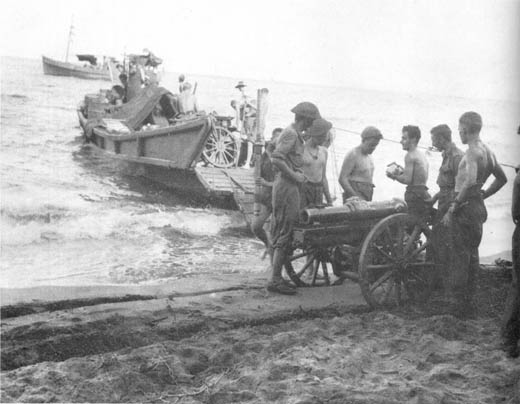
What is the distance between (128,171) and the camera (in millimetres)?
16562

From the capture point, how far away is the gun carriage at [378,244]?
198 inches

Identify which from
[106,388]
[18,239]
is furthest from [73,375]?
[18,239]

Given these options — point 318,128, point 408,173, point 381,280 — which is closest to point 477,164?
point 408,173

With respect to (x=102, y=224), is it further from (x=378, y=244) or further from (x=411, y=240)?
(x=411, y=240)

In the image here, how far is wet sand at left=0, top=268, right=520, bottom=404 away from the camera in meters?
3.46

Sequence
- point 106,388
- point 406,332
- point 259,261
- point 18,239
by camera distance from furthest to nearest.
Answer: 1. point 18,239
2. point 259,261
3. point 406,332
4. point 106,388

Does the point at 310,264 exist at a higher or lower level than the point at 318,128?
lower

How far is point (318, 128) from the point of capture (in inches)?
227

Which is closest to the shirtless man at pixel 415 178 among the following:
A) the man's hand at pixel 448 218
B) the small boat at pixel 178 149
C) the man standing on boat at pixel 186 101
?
the man's hand at pixel 448 218

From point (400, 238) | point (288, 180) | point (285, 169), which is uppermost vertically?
point (285, 169)

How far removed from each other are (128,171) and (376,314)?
42.0ft

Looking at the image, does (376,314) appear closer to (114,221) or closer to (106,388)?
(106,388)

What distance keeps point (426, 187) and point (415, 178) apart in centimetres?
14

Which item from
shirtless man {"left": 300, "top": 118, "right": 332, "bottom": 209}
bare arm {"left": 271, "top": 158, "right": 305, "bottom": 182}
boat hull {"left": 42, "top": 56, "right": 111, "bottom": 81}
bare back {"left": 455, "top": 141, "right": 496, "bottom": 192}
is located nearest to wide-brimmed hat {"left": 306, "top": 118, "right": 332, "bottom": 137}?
shirtless man {"left": 300, "top": 118, "right": 332, "bottom": 209}
